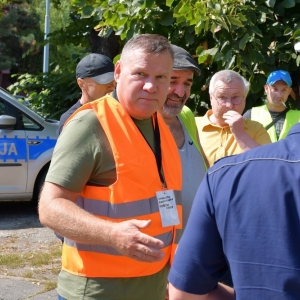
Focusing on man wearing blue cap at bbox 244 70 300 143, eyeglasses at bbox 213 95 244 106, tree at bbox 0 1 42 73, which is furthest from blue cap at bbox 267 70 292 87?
tree at bbox 0 1 42 73

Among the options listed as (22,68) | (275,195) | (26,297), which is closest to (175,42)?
(26,297)

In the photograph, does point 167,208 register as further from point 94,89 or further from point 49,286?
point 49,286

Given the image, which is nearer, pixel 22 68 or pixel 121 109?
pixel 121 109

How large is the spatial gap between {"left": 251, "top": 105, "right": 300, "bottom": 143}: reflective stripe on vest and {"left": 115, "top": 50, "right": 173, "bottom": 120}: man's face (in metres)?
2.65

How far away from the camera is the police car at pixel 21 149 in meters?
8.06

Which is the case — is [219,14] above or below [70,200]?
above

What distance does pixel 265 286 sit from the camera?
4.68ft

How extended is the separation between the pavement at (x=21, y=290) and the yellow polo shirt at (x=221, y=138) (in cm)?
214

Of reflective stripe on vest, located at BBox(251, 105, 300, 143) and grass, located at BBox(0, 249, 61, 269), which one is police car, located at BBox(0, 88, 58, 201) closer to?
grass, located at BBox(0, 249, 61, 269)

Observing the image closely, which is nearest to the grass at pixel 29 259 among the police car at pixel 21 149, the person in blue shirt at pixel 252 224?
the police car at pixel 21 149

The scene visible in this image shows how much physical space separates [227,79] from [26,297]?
101 inches

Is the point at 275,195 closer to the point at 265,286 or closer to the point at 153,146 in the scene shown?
the point at 265,286

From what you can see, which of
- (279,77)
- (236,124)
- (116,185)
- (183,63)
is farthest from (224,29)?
(116,185)

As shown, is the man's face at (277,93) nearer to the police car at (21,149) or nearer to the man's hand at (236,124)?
the man's hand at (236,124)
